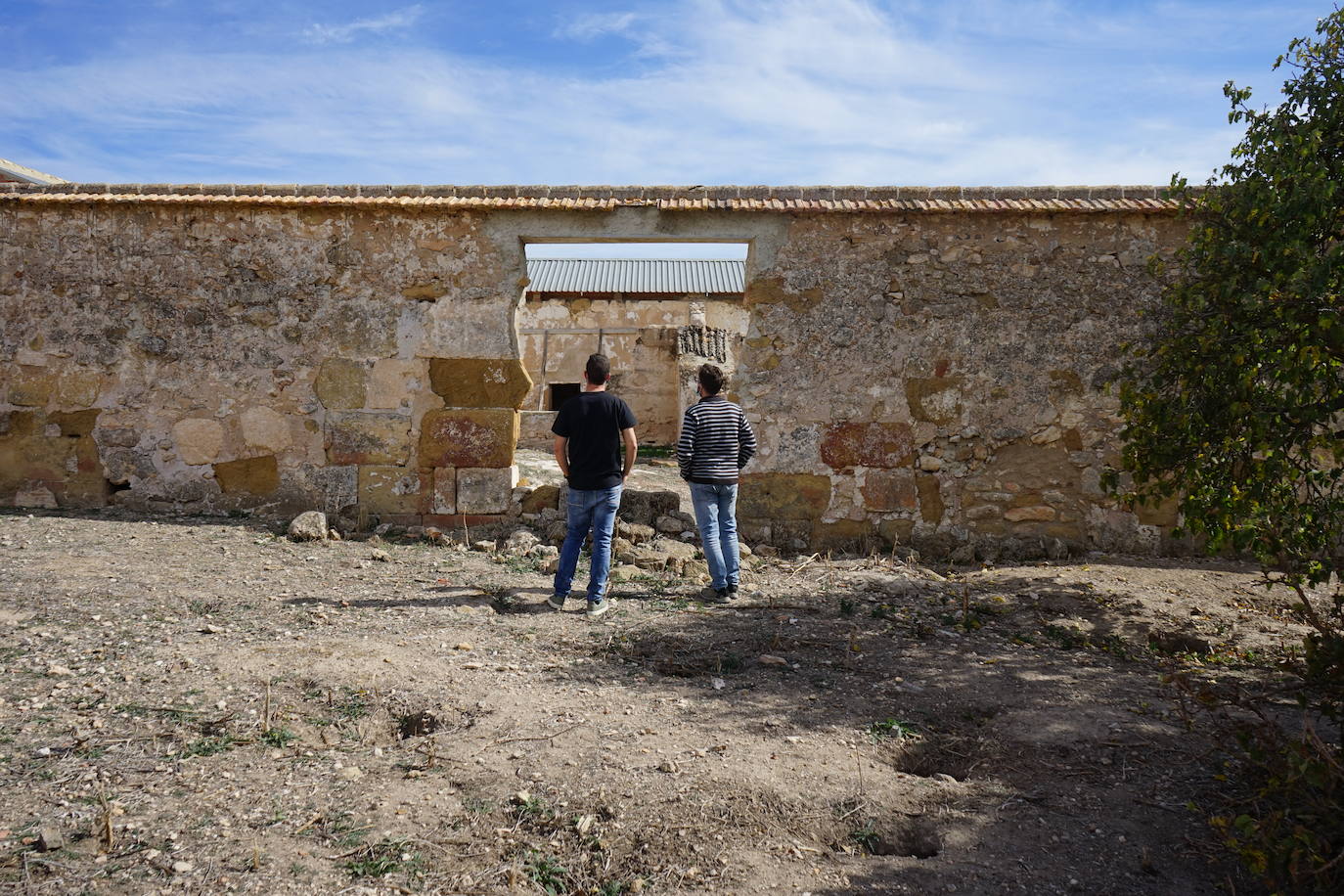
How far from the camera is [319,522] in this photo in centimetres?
678

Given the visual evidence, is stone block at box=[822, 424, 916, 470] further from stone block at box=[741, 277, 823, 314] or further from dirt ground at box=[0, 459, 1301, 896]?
dirt ground at box=[0, 459, 1301, 896]

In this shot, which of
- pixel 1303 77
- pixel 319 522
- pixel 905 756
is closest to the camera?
pixel 905 756

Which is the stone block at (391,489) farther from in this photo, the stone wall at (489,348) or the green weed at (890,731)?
the green weed at (890,731)

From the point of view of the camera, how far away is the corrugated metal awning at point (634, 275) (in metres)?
20.4

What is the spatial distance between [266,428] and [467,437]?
1.57m

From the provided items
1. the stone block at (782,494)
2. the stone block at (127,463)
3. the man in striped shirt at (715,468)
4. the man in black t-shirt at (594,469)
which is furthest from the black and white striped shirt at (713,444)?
the stone block at (127,463)

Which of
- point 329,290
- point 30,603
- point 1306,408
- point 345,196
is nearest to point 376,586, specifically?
point 30,603

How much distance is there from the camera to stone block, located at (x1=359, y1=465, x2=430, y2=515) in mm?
7184

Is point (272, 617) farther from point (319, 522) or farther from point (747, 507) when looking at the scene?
point (747, 507)

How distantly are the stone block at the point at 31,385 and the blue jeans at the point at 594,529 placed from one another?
4.73m

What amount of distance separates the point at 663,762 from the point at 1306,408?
277 cm

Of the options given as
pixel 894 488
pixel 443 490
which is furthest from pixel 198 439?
pixel 894 488

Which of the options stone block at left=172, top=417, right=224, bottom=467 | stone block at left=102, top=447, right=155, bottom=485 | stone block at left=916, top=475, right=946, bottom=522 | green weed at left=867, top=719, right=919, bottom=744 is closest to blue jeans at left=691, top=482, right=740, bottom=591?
green weed at left=867, top=719, right=919, bottom=744

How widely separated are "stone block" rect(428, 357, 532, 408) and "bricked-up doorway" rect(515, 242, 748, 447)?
9.59 meters
